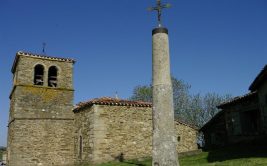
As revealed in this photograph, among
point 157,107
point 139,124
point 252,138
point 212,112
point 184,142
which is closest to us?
point 157,107

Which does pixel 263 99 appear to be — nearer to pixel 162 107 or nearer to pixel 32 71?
pixel 162 107

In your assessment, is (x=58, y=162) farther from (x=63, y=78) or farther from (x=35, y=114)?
(x=63, y=78)

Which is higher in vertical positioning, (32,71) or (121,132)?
(32,71)

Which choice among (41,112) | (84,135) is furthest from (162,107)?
(41,112)

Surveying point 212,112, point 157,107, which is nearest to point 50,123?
point 157,107

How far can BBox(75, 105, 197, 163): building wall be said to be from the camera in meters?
18.0

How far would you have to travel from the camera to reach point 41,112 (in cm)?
2067

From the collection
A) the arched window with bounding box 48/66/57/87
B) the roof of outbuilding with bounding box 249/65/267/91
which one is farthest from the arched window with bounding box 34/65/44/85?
the roof of outbuilding with bounding box 249/65/267/91

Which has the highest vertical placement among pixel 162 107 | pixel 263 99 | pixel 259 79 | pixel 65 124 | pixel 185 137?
pixel 259 79

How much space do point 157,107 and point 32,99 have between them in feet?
47.7

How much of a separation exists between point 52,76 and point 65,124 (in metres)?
3.59

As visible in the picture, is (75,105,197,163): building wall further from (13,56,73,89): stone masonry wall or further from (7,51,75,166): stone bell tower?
(13,56,73,89): stone masonry wall

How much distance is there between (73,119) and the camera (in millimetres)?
21641

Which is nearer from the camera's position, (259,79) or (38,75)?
(259,79)
